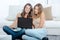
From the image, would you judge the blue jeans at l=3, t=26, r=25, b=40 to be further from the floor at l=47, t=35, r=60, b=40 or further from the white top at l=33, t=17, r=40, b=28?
the floor at l=47, t=35, r=60, b=40

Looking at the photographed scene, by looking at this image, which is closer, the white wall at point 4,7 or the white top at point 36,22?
the white top at point 36,22

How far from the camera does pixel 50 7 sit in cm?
432

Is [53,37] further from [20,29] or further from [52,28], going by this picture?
[20,29]

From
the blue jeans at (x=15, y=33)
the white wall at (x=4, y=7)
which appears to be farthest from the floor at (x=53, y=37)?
the white wall at (x=4, y=7)

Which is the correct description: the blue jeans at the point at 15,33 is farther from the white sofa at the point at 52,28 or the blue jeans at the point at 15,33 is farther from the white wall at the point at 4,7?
the white wall at the point at 4,7

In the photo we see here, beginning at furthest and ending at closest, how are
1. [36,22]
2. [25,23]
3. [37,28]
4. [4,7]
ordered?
1. [4,7]
2. [36,22]
3. [37,28]
4. [25,23]

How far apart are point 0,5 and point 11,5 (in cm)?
31

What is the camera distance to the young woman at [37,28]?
3086 mm

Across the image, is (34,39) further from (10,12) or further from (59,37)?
(10,12)

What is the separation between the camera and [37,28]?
361cm

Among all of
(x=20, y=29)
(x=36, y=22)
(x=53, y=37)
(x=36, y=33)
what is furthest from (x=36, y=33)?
(x=53, y=37)

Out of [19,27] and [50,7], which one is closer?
[19,27]

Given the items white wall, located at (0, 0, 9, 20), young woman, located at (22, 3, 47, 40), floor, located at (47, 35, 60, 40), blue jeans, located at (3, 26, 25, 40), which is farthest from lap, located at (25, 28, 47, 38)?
white wall, located at (0, 0, 9, 20)

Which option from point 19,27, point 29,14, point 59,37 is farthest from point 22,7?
point 59,37
